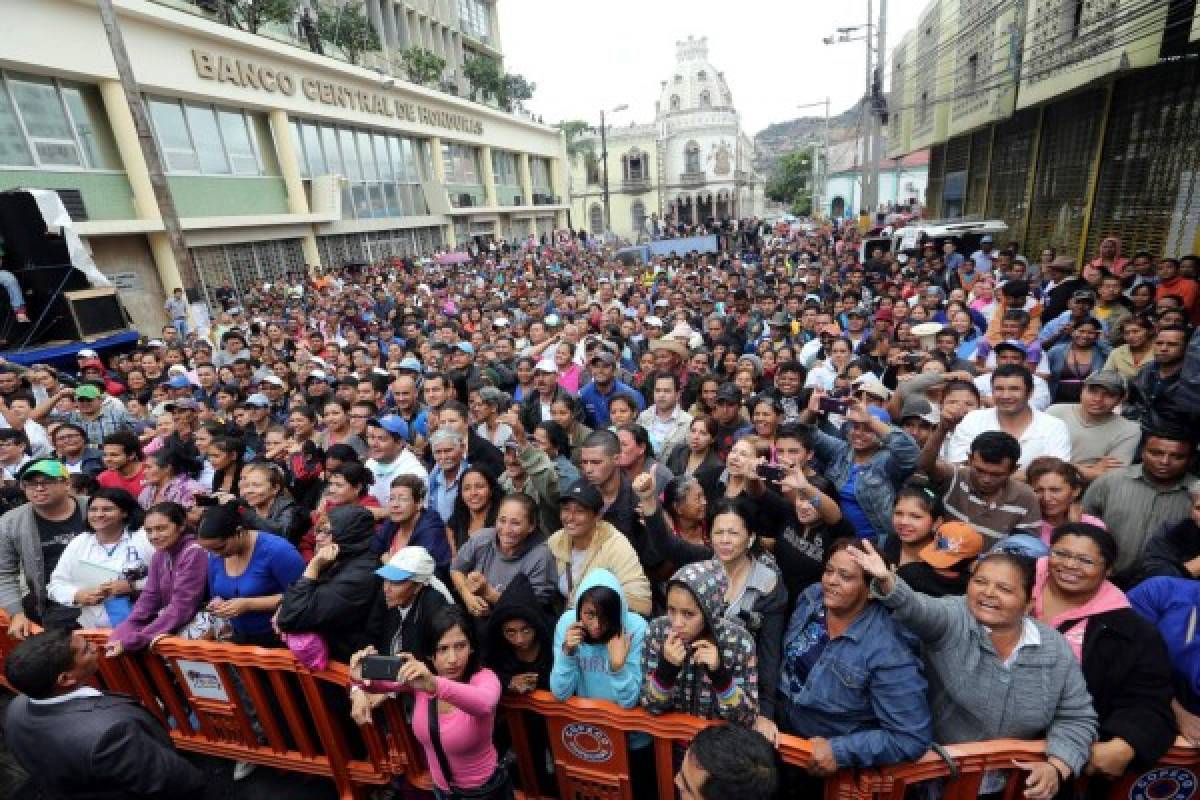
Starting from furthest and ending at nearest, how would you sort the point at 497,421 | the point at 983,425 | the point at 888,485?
the point at 497,421 → the point at 983,425 → the point at 888,485

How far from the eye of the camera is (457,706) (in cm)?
238

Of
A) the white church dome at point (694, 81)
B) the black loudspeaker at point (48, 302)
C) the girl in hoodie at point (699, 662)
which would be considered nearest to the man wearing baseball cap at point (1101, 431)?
the girl in hoodie at point (699, 662)

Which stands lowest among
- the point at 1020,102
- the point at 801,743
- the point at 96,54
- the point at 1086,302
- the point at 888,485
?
the point at 801,743

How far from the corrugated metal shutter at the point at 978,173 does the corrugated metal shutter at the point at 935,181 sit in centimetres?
445

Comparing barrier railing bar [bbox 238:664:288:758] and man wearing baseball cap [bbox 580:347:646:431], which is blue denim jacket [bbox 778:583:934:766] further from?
man wearing baseball cap [bbox 580:347:646:431]

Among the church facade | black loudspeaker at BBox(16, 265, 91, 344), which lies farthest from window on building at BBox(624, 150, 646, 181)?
black loudspeaker at BBox(16, 265, 91, 344)

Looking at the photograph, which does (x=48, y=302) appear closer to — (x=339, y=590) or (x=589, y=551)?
(x=339, y=590)

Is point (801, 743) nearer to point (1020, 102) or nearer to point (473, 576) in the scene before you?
point (473, 576)

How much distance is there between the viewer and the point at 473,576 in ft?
9.78

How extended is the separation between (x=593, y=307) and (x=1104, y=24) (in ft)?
30.6

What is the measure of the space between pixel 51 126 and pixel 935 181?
1203 inches

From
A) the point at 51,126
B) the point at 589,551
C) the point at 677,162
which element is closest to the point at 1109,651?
the point at 589,551

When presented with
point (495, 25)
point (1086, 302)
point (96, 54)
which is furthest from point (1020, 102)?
point (495, 25)

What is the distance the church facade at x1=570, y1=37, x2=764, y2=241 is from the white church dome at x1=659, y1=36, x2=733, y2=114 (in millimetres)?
94
